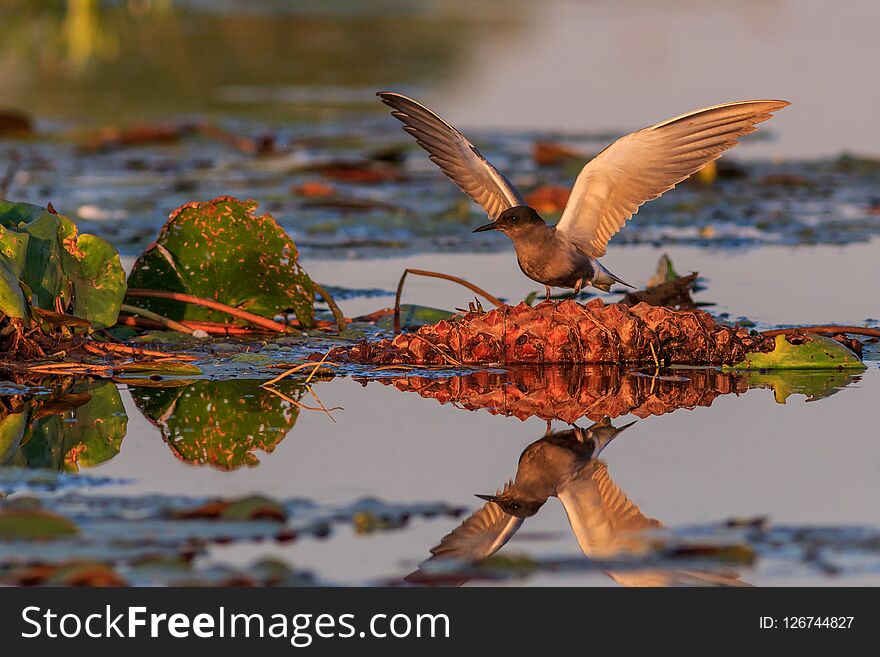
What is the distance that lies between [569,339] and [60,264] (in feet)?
6.33

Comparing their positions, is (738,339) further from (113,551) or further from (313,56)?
(313,56)

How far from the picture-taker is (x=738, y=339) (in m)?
6.21

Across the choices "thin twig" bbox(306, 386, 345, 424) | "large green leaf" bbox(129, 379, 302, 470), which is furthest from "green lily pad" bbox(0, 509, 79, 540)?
"thin twig" bbox(306, 386, 345, 424)

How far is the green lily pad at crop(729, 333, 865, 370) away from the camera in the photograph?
6.12 metres

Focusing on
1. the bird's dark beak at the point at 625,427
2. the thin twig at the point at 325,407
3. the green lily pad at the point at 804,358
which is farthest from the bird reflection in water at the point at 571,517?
the green lily pad at the point at 804,358

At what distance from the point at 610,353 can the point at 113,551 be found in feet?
8.69

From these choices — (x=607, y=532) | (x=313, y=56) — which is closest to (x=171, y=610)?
(x=607, y=532)

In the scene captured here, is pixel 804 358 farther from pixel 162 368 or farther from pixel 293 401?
pixel 162 368

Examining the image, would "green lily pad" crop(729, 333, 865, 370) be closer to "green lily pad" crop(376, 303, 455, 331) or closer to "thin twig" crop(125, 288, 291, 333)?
"green lily pad" crop(376, 303, 455, 331)

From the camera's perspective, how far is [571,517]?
4.30 m

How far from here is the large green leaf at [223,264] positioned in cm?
679

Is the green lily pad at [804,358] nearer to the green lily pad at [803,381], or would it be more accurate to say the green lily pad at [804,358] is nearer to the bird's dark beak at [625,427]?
the green lily pad at [803,381]

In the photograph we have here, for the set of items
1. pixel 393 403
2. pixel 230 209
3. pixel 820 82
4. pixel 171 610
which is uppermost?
pixel 820 82

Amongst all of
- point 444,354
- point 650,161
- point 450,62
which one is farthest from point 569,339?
point 450,62
